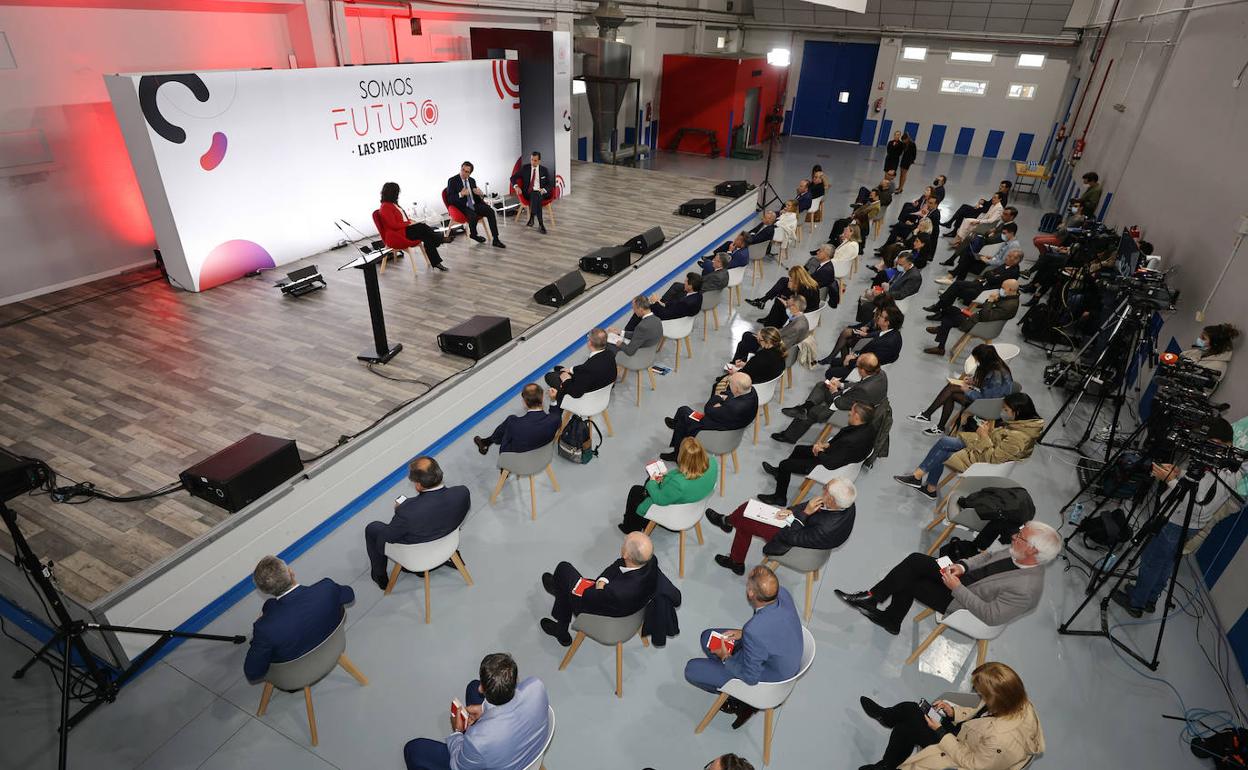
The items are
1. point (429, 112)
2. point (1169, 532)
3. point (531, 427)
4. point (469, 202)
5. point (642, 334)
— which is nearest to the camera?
point (1169, 532)

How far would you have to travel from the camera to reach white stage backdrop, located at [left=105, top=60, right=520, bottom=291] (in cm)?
684

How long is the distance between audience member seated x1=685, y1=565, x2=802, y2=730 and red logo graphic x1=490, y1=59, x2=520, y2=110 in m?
10.4

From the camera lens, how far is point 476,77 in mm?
10500

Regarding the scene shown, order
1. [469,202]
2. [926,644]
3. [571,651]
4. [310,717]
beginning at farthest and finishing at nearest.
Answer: [469,202] < [926,644] < [571,651] < [310,717]

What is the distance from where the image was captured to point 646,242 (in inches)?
366

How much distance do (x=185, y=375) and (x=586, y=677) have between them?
4752 millimetres

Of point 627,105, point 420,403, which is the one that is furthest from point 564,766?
point 627,105

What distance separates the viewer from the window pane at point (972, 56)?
60.6 feet

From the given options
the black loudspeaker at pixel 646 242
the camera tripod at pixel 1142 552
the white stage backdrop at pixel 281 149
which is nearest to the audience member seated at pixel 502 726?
the camera tripod at pixel 1142 552

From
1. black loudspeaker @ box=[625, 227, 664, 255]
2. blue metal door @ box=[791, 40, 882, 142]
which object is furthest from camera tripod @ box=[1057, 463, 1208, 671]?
blue metal door @ box=[791, 40, 882, 142]

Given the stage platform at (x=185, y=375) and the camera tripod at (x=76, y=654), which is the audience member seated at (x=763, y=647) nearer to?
the camera tripod at (x=76, y=654)

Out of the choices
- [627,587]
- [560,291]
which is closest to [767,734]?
[627,587]

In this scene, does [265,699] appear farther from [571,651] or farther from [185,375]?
[185,375]

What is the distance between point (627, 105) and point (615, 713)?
15909 millimetres
